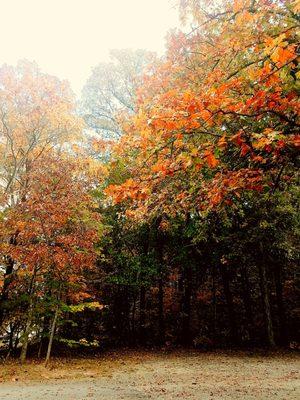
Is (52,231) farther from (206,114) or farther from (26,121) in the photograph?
(206,114)

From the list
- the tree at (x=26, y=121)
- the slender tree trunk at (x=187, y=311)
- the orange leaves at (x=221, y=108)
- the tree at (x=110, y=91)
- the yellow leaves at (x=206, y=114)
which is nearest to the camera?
the yellow leaves at (x=206, y=114)

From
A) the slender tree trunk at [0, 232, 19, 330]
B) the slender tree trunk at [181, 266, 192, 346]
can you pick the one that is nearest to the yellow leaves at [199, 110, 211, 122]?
the slender tree trunk at [0, 232, 19, 330]

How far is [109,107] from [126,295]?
39.8ft

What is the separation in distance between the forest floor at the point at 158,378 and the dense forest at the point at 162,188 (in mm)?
1500

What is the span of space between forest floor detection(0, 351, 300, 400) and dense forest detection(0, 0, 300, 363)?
150 centimetres

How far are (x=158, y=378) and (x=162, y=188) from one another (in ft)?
23.5

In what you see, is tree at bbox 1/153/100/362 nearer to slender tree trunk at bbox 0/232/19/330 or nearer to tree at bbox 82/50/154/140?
slender tree trunk at bbox 0/232/19/330

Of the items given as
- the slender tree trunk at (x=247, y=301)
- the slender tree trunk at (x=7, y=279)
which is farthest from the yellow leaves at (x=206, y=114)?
the slender tree trunk at (x=247, y=301)

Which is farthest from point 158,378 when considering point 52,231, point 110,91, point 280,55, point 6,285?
A: point 110,91

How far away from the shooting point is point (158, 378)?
11.0 meters

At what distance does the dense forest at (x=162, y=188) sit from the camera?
15.5 feet

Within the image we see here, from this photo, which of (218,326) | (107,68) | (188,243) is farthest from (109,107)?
(218,326)

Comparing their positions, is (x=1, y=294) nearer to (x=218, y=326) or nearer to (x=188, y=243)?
(x=188, y=243)

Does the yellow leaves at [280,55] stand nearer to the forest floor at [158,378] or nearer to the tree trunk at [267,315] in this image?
the forest floor at [158,378]
